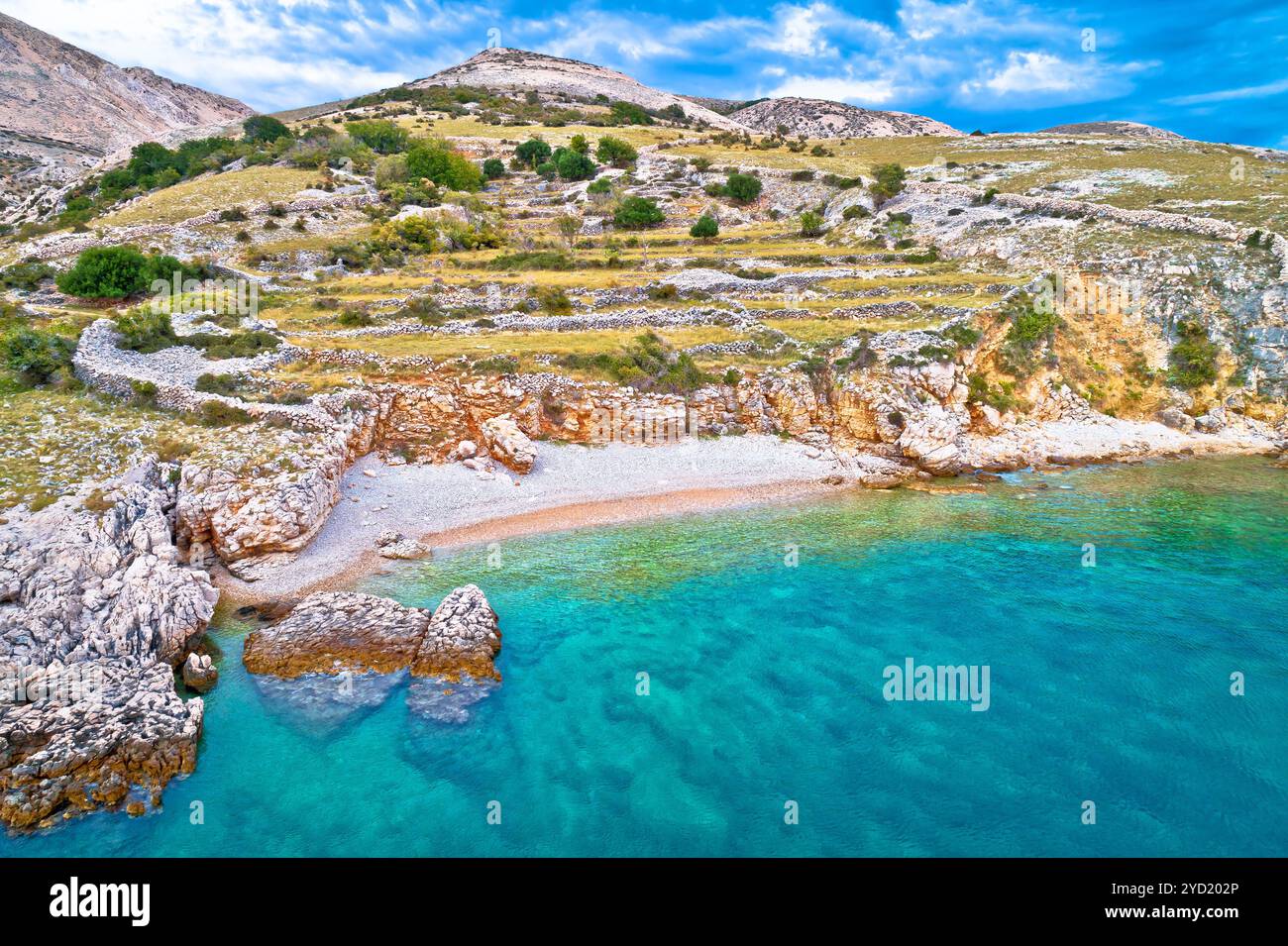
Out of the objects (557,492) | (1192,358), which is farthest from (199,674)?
(1192,358)

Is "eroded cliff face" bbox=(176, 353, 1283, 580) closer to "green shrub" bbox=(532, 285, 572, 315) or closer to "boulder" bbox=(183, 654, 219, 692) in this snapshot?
"boulder" bbox=(183, 654, 219, 692)

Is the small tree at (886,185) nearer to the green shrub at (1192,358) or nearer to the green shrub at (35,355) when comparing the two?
the green shrub at (1192,358)

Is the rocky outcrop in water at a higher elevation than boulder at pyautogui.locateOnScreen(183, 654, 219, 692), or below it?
higher

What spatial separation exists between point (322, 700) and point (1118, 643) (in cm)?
2342

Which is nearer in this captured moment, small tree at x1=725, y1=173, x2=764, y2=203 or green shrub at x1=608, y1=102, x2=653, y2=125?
small tree at x1=725, y1=173, x2=764, y2=203

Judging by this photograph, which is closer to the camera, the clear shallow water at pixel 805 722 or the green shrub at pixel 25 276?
the clear shallow water at pixel 805 722

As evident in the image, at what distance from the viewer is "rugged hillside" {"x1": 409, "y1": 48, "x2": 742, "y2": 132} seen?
150625mm

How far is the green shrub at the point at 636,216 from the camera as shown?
7219cm

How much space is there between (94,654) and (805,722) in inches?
764

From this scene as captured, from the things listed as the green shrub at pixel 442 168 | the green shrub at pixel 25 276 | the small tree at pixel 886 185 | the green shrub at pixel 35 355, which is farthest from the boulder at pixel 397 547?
the green shrub at pixel 442 168

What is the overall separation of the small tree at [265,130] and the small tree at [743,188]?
7142 cm

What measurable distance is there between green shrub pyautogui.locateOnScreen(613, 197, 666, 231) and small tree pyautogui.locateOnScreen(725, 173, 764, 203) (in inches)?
440

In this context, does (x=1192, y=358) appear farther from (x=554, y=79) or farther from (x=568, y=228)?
(x=554, y=79)

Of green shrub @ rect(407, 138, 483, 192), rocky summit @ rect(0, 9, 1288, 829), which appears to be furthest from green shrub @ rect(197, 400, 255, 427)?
green shrub @ rect(407, 138, 483, 192)
